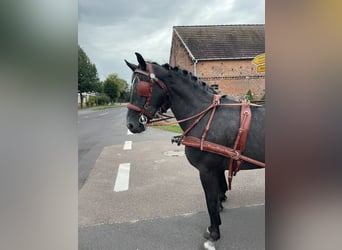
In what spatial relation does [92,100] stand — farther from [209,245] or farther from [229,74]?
[209,245]

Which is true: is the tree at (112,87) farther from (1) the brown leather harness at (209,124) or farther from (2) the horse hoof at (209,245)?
(2) the horse hoof at (209,245)

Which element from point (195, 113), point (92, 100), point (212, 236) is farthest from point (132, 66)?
point (92, 100)

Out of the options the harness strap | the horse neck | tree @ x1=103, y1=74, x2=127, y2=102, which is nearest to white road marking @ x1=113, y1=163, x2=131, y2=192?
the horse neck

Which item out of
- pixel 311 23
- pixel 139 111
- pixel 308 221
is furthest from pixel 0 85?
pixel 139 111

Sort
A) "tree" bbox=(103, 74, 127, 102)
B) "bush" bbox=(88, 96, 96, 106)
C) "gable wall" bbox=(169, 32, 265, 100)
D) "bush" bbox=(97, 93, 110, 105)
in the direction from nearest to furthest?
"gable wall" bbox=(169, 32, 265, 100)
"bush" bbox=(88, 96, 96, 106)
"tree" bbox=(103, 74, 127, 102)
"bush" bbox=(97, 93, 110, 105)

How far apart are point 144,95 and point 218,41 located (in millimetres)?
18589

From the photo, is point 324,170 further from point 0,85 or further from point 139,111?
point 139,111

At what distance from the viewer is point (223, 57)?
18188mm

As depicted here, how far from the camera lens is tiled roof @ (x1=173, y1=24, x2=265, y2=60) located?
18.3 metres

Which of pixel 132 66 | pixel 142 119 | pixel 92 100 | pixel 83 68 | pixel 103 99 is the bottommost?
pixel 142 119

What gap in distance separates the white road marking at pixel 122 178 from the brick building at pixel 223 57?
12.7 m

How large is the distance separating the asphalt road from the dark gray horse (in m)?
0.39

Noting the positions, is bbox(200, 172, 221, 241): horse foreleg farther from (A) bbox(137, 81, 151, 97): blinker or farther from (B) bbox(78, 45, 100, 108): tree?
(B) bbox(78, 45, 100, 108): tree

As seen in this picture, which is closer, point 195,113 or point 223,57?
point 195,113
